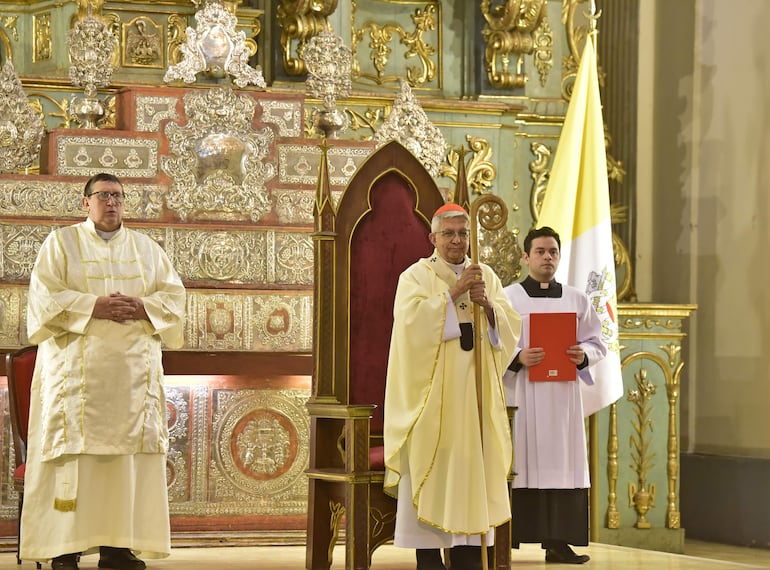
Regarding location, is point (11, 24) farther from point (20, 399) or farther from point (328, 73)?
point (20, 399)

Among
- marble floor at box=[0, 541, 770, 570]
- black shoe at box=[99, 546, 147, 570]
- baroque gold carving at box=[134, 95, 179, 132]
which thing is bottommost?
marble floor at box=[0, 541, 770, 570]

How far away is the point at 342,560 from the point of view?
9.50 m

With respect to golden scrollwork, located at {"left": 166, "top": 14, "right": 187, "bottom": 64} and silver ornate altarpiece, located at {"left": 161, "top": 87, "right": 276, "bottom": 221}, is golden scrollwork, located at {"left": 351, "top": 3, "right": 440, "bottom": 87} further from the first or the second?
silver ornate altarpiece, located at {"left": 161, "top": 87, "right": 276, "bottom": 221}

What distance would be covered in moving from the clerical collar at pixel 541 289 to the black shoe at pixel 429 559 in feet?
6.17

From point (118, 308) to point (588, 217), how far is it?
12.6 feet

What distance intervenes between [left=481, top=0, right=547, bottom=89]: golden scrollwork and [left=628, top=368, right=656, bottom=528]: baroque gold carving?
235cm

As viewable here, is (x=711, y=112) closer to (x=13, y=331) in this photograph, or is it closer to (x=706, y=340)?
(x=706, y=340)

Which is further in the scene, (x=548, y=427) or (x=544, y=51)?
(x=544, y=51)

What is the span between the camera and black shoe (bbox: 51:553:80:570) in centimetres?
883

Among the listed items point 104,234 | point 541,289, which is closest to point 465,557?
point 541,289

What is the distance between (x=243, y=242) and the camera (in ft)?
35.0

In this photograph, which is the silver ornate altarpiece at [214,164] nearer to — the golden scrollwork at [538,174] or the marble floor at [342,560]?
the marble floor at [342,560]

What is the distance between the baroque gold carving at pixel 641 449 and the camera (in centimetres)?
1204

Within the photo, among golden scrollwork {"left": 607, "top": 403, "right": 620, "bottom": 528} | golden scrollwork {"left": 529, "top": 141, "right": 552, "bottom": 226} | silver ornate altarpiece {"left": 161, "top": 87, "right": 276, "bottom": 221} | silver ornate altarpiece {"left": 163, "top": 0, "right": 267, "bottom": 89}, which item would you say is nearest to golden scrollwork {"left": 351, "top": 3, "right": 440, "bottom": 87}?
golden scrollwork {"left": 529, "top": 141, "right": 552, "bottom": 226}
